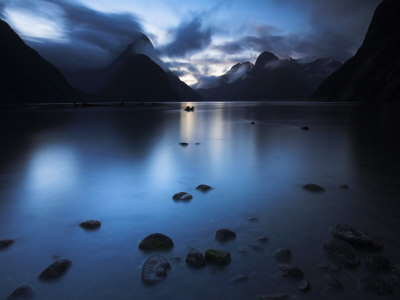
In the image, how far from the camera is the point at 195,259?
15.6 feet

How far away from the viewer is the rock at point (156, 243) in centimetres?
528

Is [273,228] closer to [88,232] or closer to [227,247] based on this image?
[227,247]

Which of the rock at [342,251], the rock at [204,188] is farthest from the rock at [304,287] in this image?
the rock at [204,188]

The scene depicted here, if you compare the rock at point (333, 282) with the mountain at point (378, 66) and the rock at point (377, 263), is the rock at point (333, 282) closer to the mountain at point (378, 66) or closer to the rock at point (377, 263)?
the rock at point (377, 263)

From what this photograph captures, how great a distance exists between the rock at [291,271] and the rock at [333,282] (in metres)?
0.41

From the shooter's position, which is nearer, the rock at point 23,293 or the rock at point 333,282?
the rock at point 23,293

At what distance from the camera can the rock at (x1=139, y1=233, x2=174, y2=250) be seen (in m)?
5.28

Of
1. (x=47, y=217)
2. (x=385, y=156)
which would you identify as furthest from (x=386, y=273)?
(x=385, y=156)

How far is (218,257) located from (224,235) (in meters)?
0.91

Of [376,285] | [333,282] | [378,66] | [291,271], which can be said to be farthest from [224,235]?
[378,66]

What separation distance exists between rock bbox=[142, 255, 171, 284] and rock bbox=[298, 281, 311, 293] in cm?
231

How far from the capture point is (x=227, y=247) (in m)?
5.31

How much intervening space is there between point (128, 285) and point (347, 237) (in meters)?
4.62

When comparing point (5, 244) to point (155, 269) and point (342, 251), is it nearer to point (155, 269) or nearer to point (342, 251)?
point (155, 269)
